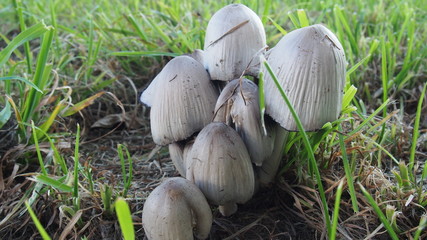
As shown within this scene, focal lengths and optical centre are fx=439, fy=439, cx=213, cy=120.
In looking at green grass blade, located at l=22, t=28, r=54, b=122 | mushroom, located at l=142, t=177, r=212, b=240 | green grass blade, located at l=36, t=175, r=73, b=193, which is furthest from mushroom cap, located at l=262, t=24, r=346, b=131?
green grass blade, located at l=22, t=28, r=54, b=122

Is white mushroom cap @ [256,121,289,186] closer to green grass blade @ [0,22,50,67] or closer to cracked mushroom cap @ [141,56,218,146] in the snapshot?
cracked mushroom cap @ [141,56,218,146]

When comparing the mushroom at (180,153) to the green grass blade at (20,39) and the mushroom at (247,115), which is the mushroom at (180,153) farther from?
the green grass blade at (20,39)

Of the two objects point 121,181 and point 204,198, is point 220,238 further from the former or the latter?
point 121,181

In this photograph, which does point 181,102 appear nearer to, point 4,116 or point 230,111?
point 230,111

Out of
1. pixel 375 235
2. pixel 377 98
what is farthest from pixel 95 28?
pixel 375 235

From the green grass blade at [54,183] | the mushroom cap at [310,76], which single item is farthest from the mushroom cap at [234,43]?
the green grass blade at [54,183]

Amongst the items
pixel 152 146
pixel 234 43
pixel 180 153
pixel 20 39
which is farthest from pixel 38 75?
pixel 234 43

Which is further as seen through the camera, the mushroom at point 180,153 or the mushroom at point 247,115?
the mushroom at point 180,153
